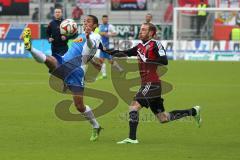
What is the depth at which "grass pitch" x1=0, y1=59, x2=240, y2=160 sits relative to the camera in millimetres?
12203

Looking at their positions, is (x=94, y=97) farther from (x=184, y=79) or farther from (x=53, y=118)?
(x=184, y=79)

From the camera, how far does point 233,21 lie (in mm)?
45188

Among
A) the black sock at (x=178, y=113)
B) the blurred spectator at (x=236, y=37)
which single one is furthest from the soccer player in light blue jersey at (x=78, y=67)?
the blurred spectator at (x=236, y=37)

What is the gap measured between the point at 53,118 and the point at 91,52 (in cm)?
379

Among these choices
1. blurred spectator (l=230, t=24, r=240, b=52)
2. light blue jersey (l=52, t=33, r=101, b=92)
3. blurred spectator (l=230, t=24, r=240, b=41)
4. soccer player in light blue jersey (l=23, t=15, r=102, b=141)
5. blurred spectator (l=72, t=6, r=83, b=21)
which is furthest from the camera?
blurred spectator (l=72, t=6, r=83, b=21)

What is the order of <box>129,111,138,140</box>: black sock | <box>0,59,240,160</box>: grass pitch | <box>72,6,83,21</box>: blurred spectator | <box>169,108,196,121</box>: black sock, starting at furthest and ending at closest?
1. <box>72,6,83,21</box>: blurred spectator
2. <box>169,108,196,121</box>: black sock
3. <box>129,111,138,140</box>: black sock
4. <box>0,59,240,160</box>: grass pitch

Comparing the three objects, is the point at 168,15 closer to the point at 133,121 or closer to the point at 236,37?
the point at 236,37

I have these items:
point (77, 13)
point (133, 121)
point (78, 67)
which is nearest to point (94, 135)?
point (133, 121)

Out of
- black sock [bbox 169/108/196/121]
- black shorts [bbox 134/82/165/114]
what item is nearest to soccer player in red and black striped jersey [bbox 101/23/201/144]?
black shorts [bbox 134/82/165/114]

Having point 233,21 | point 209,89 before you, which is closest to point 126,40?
point 233,21

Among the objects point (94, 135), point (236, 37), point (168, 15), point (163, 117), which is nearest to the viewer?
point (163, 117)

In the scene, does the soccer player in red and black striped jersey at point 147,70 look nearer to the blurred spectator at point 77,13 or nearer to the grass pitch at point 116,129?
the grass pitch at point 116,129

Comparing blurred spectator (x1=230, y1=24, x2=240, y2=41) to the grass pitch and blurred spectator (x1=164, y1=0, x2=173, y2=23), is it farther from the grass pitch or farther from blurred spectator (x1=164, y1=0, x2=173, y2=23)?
the grass pitch

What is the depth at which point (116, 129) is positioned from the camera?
1557 cm
